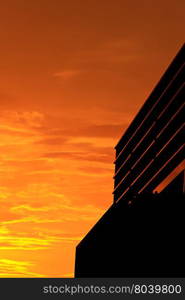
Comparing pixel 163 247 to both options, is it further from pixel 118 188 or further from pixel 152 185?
pixel 118 188

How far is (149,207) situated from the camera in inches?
2968

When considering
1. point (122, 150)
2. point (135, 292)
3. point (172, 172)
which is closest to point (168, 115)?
point (172, 172)

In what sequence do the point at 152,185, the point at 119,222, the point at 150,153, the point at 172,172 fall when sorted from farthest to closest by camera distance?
the point at 150,153, the point at 152,185, the point at 172,172, the point at 119,222

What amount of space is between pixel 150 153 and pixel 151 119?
17.8 ft

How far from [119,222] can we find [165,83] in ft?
92.6

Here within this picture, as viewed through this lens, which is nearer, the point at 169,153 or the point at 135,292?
the point at 135,292

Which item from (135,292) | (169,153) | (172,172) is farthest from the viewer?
(169,153)

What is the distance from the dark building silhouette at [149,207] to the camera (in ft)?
234

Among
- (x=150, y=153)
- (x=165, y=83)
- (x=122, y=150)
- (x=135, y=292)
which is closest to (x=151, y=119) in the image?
(x=150, y=153)

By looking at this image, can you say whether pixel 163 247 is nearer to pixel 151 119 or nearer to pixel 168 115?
pixel 168 115

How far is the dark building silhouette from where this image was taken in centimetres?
7125

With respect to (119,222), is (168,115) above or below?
above

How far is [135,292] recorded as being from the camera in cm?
4834


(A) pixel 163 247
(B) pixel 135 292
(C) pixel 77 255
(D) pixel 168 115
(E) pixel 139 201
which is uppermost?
(D) pixel 168 115
